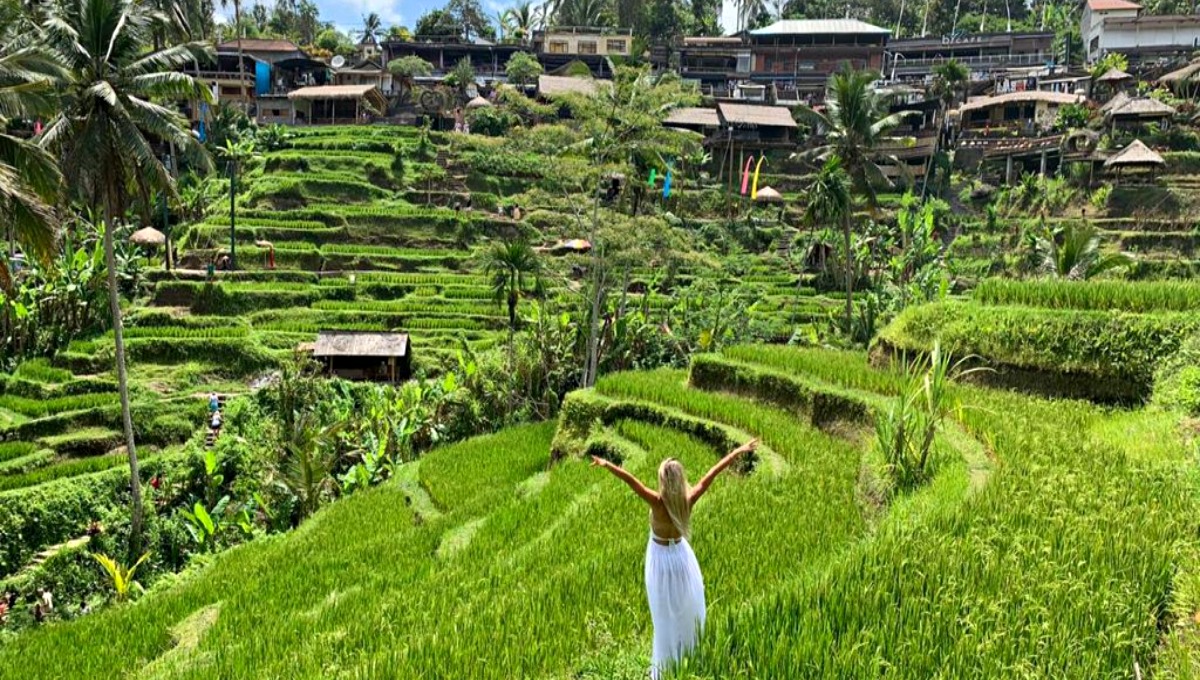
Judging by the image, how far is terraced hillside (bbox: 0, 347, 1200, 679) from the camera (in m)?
3.95

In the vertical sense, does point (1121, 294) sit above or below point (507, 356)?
above

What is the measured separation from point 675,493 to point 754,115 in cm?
4822

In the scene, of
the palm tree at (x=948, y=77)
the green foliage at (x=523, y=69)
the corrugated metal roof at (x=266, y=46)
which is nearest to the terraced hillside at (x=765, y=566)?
the palm tree at (x=948, y=77)

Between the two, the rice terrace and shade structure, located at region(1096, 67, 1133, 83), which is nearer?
the rice terrace

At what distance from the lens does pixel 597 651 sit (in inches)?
192

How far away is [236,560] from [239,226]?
25653 millimetres

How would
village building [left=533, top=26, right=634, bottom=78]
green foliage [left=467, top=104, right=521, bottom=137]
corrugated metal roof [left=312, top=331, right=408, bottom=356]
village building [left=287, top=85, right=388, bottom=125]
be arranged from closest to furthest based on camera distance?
corrugated metal roof [left=312, top=331, right=408, bottom=356] → green foliage [left=467, top=104, right=521, bottom=137] → village building [left=287, top=85, right=388, bottom=125] → village building [left=533, top=26, right=634, bottom=78]

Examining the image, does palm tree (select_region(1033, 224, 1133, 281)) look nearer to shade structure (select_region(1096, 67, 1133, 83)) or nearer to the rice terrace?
the rice terrace

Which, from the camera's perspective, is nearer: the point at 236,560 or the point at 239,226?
the point at 236,560

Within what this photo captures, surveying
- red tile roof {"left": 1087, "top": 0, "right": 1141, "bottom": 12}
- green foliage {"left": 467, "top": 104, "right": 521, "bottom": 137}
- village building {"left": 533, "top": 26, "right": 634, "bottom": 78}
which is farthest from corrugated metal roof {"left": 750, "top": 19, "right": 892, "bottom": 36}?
green foliage {"left": 467, "top": 104, "right": 521, "bottom": 137}

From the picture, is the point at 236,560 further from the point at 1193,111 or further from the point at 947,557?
the point at 1193,111

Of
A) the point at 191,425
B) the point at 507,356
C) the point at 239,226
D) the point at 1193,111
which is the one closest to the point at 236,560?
the point at 191,425

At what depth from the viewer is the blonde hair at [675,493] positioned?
415 centimetres

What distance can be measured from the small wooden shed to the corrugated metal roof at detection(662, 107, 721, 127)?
92.1 feet
